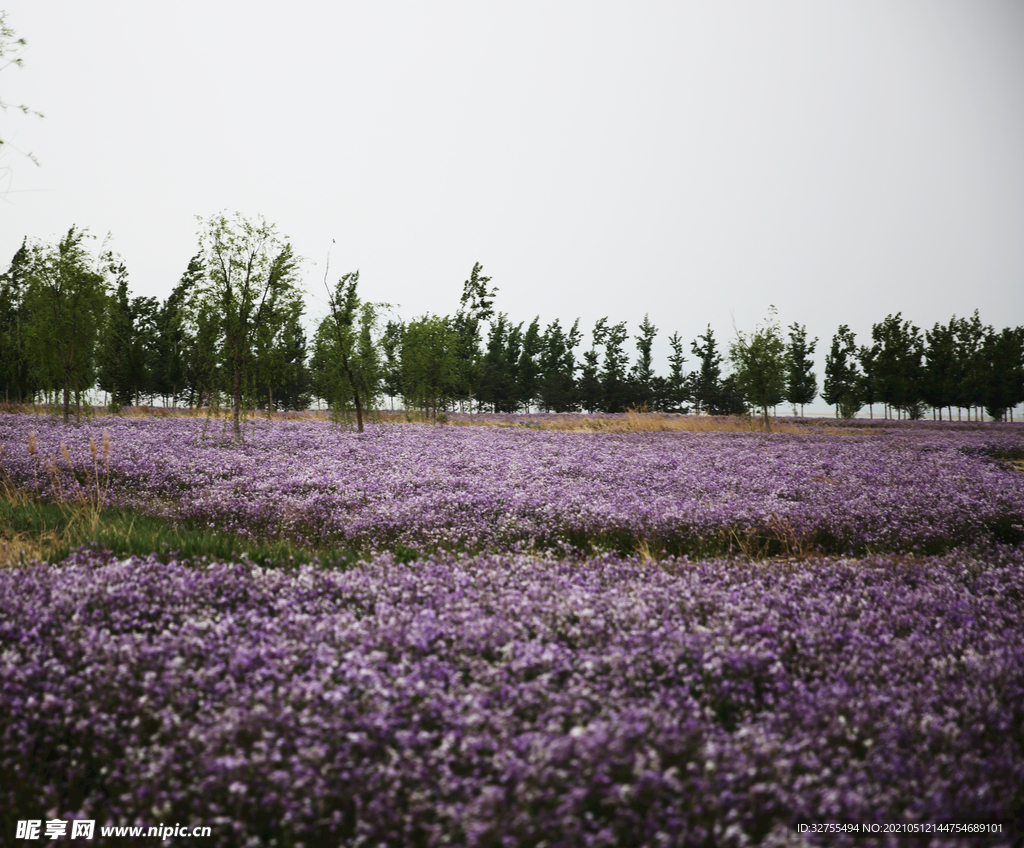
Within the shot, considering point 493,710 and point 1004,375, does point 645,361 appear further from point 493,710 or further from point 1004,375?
point 493,710

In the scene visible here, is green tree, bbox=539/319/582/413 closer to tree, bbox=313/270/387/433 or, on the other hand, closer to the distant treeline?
the distant treeline

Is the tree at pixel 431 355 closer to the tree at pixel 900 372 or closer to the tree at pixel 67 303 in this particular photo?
the tree at pixel 67 303

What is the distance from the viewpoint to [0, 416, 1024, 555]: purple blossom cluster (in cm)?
670

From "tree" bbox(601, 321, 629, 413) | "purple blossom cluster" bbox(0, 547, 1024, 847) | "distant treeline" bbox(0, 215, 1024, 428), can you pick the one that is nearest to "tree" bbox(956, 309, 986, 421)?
"distant treeline" bbox(0, 215, 1024, 428)

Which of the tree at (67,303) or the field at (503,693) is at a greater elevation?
the tree at (67,303)

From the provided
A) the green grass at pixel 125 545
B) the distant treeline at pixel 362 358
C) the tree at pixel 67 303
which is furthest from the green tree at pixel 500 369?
the green grass at pixel 125 545

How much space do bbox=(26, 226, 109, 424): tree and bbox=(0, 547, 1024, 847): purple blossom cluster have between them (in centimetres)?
2543

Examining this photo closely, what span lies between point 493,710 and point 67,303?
29597 mm

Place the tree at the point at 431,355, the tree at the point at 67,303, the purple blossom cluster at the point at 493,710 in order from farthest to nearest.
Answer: the tree at the point at 431,355 < the tree at the point at 67,303 < the purple blossom cluster at the point at 493,710

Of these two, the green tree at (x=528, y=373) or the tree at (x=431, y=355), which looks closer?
the tree at (x=431, y=355)

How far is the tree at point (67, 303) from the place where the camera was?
23.2 metres

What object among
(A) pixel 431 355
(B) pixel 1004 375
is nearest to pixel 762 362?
(A) pixel 431 355

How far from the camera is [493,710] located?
268 centimetres

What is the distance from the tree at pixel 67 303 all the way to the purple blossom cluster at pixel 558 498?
Result: 1299cm
